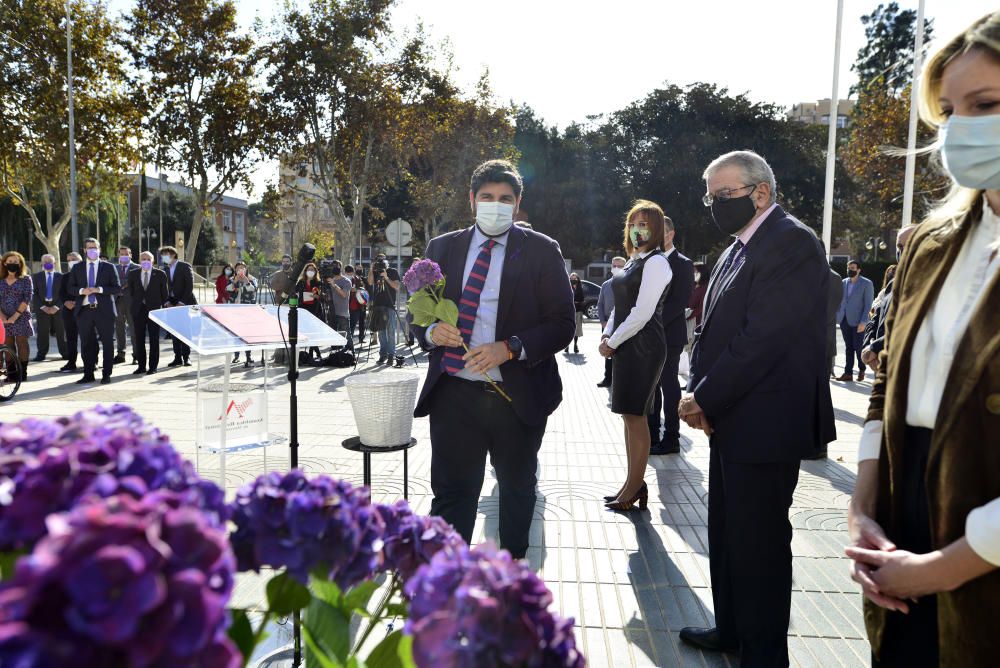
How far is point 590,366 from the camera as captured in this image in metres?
14.8

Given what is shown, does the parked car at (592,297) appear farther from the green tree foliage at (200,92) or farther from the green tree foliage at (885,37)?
the green tree foliage at (885,37)

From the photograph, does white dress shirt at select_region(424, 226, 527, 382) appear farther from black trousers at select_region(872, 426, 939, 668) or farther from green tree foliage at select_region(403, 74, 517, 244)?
green tree foliage at select_region(403, 74, 517, 244)

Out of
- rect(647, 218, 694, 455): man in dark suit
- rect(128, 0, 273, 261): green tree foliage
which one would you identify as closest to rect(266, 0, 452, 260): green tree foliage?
rect(128, 0, 273, 261): green tree foliage

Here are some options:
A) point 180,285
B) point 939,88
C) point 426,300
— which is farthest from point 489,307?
point 180,285

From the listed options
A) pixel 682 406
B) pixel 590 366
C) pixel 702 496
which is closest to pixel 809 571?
pixel 702 496

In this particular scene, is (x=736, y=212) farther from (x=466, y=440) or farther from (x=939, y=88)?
(x=466, y=440)

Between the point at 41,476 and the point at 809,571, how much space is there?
172 inches

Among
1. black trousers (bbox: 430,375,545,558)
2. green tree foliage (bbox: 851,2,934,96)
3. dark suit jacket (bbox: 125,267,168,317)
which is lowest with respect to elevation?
black trousers (bbox: 430,375,545,558)

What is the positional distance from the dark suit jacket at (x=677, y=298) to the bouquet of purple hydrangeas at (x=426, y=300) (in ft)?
8.59

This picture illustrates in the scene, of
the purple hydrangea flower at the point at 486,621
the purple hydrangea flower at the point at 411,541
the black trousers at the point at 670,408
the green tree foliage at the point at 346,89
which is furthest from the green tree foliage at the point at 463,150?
the purple hydrangea flower at the point at 486,621

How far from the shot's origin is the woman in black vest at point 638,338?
5.00 metres

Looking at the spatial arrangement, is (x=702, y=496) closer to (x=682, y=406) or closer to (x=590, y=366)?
(x=682, y=406)

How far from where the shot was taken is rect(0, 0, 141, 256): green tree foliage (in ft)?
67.4

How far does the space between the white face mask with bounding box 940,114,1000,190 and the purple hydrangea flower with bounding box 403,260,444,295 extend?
2.19 metres
